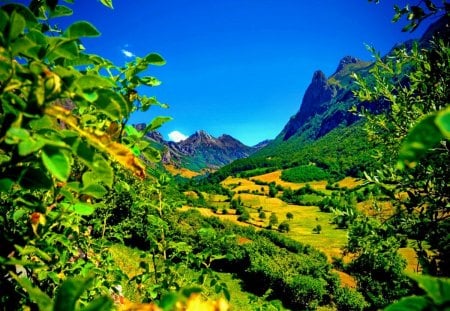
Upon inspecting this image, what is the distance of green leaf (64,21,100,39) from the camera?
110 centimetres

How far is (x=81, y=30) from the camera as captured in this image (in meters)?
1.11

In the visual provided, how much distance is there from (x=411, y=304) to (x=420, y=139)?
29cm

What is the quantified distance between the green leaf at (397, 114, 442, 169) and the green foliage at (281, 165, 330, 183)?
12102 centimetres

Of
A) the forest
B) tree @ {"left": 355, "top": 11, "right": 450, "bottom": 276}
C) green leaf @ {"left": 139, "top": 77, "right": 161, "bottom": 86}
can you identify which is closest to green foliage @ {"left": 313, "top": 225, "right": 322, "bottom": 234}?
the forest

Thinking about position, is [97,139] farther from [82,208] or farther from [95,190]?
[82,208]

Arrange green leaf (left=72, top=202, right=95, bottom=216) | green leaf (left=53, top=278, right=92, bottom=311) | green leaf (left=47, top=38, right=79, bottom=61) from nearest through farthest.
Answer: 1. green leaf (left=53, top=278, right=92, bottom=311)
2. green leaf (left=47, top=38, right=79, bottom=61)
3. green leaf (left=72, top=202, right=95, bottom=216)

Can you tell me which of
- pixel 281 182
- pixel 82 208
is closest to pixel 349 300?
pixel 82 208

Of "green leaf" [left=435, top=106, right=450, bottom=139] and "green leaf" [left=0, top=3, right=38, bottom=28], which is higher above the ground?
"green leaf" [left=0, top=3, right=38, bottom=28]

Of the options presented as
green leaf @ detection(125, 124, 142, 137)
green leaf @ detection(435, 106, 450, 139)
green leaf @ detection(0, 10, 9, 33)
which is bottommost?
green leaf @ detection(435, 106, 450, 139)

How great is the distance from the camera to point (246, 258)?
33250 millimetres

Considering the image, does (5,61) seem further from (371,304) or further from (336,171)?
(336,171)

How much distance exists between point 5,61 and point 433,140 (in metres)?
1.10

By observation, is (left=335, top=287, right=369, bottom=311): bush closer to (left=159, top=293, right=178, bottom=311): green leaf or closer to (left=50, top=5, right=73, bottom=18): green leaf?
(left=50, top=5, right=73, bottom=18): green leaf

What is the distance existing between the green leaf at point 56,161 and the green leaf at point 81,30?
0.38m
